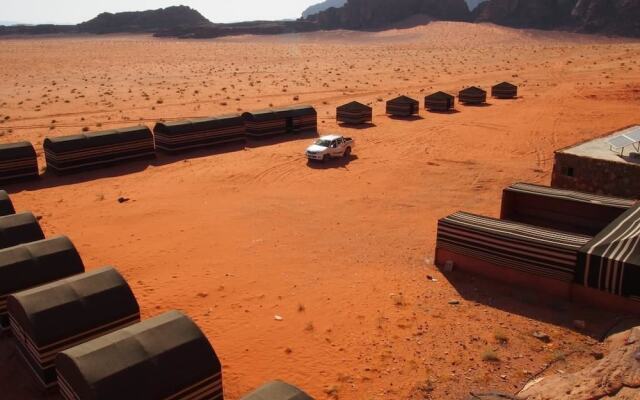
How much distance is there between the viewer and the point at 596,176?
851 inches

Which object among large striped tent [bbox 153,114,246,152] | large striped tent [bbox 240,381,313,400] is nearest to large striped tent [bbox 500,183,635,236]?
large striped tent [bbox 240,381,313,400]

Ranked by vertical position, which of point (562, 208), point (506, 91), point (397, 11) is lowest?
point (562, 208)

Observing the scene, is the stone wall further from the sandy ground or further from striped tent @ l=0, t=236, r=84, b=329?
striped tent @ l=0, t=236, r=84, b=329

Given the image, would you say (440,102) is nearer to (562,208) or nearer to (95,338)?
(562,208)

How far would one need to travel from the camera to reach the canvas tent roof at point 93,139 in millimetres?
28078

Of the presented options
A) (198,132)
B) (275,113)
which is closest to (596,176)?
(275,113)

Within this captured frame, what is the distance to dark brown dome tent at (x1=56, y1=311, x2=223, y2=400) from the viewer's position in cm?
930

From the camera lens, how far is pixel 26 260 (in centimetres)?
1395

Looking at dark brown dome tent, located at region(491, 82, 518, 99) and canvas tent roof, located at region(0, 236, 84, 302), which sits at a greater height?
dark brown dome tent, located at region(491, 82, 518, 99)

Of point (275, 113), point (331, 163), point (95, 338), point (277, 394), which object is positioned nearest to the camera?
point (277, 394)

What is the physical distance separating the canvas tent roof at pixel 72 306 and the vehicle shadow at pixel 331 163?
1827 centimetres

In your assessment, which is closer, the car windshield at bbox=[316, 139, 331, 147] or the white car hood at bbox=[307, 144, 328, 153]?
the white car hood at bbox=[307, 144, 328, 153]

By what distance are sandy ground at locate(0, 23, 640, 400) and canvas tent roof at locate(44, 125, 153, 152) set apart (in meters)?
1.66

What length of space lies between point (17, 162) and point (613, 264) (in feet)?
86.9
